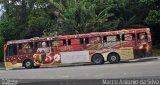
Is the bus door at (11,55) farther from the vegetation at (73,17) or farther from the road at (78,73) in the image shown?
the road at (78,73)

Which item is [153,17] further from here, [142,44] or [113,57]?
[113,57]

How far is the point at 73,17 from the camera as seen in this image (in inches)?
1346

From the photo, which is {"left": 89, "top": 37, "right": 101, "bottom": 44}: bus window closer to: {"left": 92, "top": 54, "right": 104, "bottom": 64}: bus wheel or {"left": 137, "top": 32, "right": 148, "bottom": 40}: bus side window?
{"left": 92, "top": 54, "right": 104, "bottom": 64}: bus wheel

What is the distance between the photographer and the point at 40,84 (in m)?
4.13

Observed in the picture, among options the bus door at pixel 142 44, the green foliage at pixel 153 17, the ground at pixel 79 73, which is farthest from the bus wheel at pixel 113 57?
the ground at pixel 79 73

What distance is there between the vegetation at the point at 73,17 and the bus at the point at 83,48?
4.94 meters

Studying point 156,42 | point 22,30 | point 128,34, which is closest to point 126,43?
point 128,34

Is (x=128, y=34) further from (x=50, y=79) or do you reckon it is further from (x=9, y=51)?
(x=50, y=79)

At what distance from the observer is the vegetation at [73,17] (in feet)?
113

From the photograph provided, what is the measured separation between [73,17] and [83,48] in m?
5.76

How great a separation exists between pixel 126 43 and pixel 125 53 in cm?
75

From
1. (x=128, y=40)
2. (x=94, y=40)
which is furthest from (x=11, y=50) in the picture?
(x=128, y=40)

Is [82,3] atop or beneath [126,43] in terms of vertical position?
atop

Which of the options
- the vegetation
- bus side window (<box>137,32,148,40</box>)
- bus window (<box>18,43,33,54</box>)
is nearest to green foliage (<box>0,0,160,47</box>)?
the vegetation
